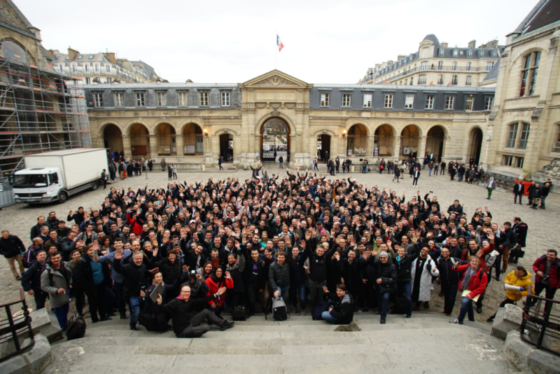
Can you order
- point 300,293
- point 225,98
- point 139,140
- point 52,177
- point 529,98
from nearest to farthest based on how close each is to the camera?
point 300,293 → point 52,177 → point 529,98 → point 225,98 → point 139,140

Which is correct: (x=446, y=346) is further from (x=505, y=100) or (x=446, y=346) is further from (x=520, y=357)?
(x=505, y=100)

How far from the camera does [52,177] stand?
1474 centimetres

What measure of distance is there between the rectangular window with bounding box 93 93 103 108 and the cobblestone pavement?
9.99 m

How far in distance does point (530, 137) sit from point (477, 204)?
9.38m

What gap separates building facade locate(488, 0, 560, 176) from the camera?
18.9m

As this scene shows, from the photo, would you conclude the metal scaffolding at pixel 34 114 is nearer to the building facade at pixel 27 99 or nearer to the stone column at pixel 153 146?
the building facade at pixel 27 99

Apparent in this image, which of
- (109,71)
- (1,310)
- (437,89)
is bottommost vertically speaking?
(1,310)

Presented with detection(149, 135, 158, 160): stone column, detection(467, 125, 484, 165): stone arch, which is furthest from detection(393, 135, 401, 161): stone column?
detection(149, 135, 158, 160): stone column

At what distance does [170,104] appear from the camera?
2817 cm

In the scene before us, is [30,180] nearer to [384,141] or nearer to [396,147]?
[396,147]

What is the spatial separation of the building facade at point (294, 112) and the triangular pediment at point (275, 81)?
369 millimetres

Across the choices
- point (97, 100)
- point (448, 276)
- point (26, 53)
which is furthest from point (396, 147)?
point (26, 53)

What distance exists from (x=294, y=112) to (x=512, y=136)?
17.8 meters

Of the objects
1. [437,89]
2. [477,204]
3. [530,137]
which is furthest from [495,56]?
[477,204]
